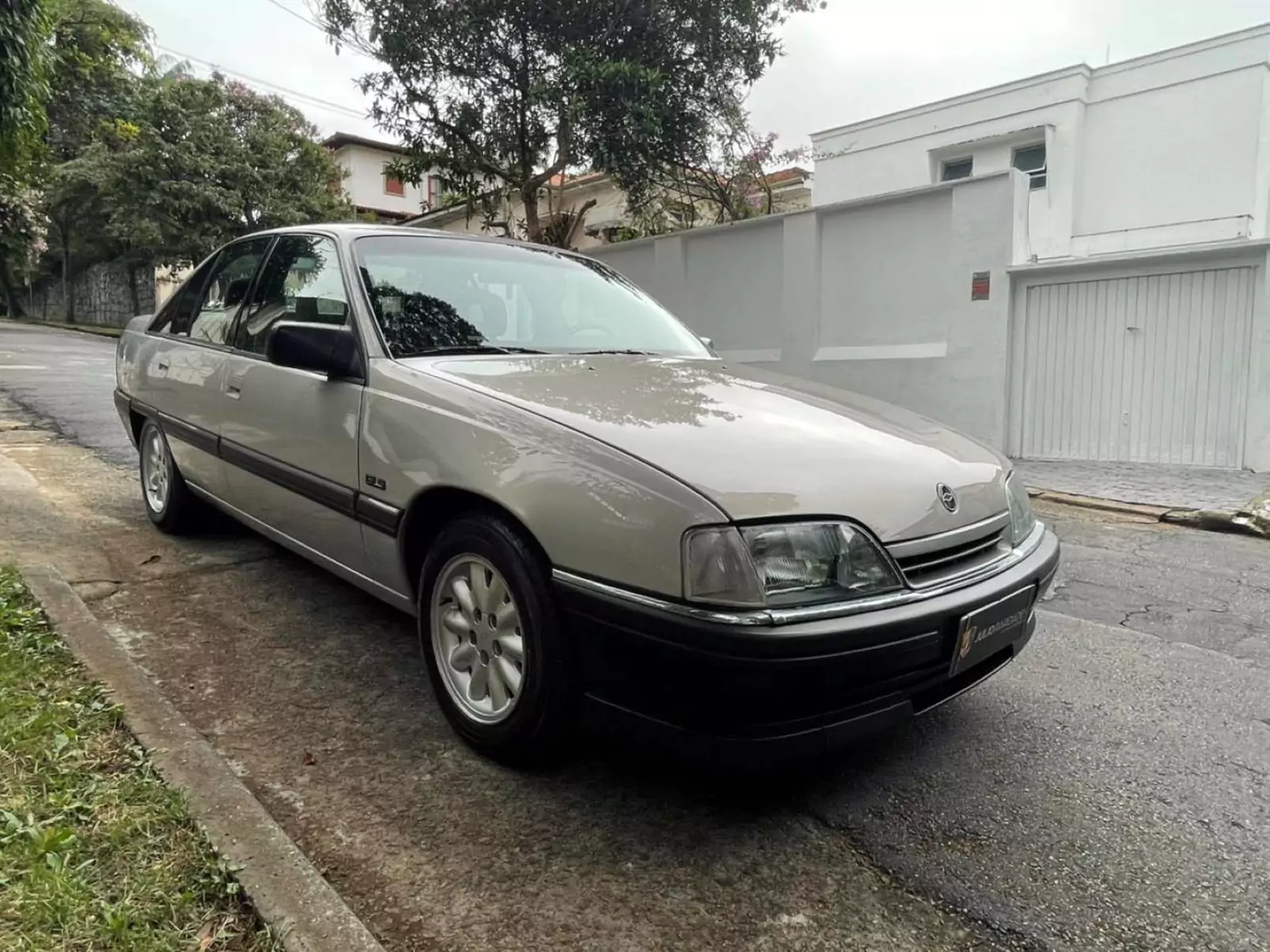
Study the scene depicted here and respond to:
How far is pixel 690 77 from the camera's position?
9.70 meters

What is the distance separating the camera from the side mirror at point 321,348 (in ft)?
9.11

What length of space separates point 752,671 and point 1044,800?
3.64 feet

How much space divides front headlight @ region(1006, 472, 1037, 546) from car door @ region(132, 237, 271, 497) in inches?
123

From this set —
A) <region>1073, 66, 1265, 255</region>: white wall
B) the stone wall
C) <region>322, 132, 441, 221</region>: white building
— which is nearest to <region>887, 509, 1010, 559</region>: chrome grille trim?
<region>1073, 66, 1265, 255</region>: white wall

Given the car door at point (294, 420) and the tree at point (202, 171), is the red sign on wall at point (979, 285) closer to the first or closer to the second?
the car door at point (294, 420)

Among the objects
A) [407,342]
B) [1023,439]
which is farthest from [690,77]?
[407,342]

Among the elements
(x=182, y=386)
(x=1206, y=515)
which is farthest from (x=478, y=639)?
(x=1206, y=515)

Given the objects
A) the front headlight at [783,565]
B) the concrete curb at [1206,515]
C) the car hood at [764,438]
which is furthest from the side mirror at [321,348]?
the concrete curb at [1206,515]

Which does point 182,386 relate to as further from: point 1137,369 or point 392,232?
point 1137,369

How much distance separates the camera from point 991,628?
7.18ft

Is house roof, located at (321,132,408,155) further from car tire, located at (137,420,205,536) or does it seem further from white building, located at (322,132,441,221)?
car tire, located at (137,420,205,536)

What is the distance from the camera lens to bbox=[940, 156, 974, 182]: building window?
14.5 meters

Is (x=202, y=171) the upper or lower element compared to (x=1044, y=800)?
upper

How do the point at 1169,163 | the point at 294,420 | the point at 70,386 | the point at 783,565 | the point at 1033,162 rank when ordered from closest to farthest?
1. the point at 783,565
2. the point at 294,420
3. the point at 70,386
4. the point at 1169,163
5. the point at 1033,162
